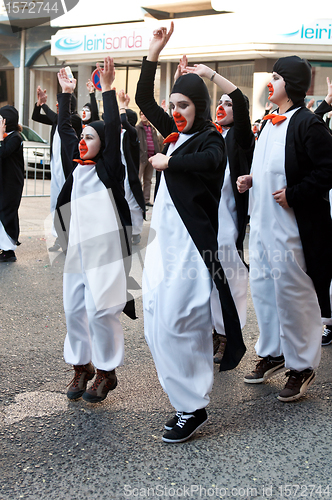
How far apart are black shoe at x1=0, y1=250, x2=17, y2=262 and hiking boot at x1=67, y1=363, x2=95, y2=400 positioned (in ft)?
14.3

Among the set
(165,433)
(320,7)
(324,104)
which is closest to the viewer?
(165,433)

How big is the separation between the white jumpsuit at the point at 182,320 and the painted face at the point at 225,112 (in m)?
1.74

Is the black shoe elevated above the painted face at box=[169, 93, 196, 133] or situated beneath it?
situated beneath

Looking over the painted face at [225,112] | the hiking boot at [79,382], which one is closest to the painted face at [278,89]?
the painted face at [225,112]

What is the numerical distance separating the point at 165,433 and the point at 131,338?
1.78 metres

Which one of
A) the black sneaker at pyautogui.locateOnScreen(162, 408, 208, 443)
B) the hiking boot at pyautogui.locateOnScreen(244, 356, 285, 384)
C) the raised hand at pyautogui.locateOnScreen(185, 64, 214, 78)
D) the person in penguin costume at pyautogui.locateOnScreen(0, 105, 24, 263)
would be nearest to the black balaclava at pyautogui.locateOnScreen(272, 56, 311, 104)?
the raised hand at pyautogui.locateOnScreen(185, 64, 214, 78)

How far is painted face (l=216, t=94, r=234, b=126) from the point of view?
4.74 meters

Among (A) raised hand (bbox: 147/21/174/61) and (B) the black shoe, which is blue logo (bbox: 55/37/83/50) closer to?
(B) the black shoe

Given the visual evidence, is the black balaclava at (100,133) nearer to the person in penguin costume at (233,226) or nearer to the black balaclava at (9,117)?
the person in penguin costume at (233,226)

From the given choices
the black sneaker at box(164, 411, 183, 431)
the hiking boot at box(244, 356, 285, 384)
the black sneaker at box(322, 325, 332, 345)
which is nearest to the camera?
the black sneaker at box(164, 411, 183, 431)

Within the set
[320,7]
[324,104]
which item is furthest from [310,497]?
[320,7]

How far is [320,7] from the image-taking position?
58.9 ft

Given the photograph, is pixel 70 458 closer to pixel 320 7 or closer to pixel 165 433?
pixel 165 433

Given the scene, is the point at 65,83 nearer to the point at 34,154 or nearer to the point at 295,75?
the point at 295,75
